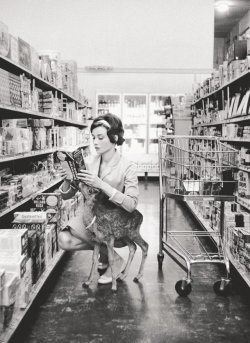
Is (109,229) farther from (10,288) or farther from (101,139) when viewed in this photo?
(10,288)

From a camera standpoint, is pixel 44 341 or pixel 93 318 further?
pixel 93 318

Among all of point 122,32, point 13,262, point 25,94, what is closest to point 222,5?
point 122,32

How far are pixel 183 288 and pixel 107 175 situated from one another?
1.09 meters

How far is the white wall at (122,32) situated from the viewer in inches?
455

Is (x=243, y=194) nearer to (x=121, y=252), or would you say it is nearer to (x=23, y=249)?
(x=121, y=252)

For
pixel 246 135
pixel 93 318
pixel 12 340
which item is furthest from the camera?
pixel 246 135

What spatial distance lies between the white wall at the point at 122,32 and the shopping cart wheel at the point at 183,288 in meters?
9.48

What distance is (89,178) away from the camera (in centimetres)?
272

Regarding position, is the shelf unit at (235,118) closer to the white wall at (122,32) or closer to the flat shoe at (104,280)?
the flat shoe at (104,280)

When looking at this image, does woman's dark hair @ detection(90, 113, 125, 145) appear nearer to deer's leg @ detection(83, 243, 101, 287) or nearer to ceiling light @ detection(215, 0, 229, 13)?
deer's leg @ detection(83, 243, 101, 287)

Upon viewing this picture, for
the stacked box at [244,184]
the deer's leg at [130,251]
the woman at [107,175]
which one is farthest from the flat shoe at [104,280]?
the stacked box at [244,184]

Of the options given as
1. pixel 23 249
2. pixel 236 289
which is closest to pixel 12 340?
pixel 23 249

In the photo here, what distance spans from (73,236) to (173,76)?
956cm

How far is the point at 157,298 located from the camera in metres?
3.07
